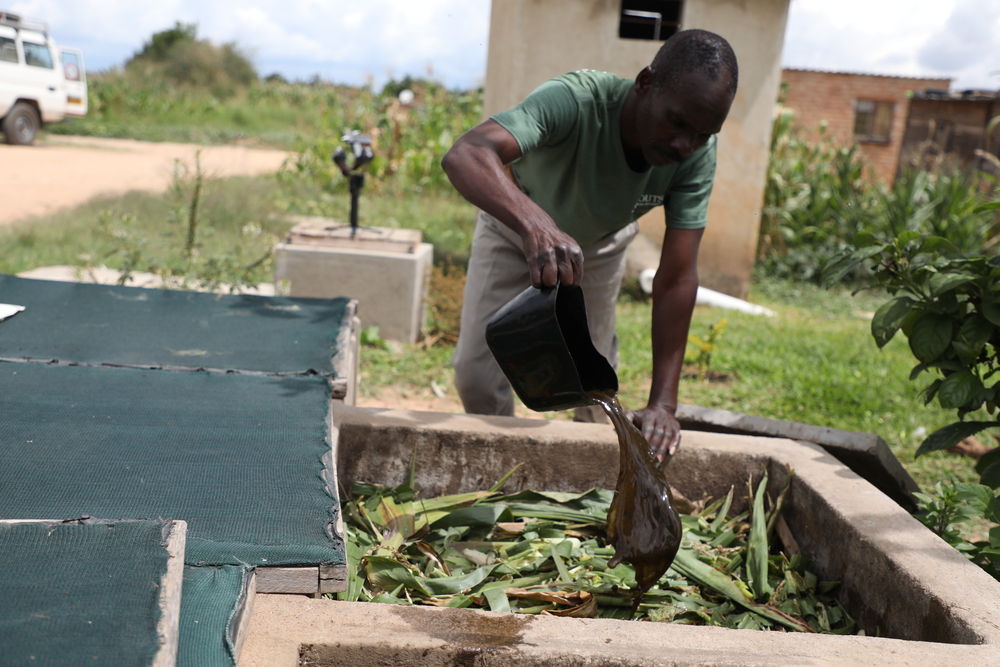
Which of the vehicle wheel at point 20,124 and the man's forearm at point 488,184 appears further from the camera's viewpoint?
the vehicle wheel at point 20,124

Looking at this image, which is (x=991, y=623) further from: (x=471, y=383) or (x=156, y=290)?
(x=156, y=290)

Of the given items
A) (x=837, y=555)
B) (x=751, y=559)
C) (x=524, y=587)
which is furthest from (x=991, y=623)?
(x=524, y=587)

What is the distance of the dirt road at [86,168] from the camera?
1053 cm

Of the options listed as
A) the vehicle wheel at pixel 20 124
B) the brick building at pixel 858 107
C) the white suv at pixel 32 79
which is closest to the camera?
the white suv at pixel 32 79

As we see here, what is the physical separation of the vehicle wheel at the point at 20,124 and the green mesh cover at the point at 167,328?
1453 centimetres

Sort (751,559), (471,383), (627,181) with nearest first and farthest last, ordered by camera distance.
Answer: (751,559) → (627,181) → (471,383)

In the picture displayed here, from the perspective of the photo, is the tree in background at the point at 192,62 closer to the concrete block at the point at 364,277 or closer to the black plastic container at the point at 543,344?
the concrete block at the point at 364,277

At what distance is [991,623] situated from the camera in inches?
70.6

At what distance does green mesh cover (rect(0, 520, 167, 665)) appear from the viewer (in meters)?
1.24

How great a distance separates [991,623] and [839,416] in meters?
3.35

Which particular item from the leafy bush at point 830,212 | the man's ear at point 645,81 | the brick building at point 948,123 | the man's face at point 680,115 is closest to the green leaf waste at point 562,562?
the man's face at point 680,115

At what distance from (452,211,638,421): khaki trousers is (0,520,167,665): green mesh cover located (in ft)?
5.39

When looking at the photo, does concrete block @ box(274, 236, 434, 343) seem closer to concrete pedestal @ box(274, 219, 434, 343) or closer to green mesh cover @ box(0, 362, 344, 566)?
concrete pedestal @ box(274, 219, 434, 343)

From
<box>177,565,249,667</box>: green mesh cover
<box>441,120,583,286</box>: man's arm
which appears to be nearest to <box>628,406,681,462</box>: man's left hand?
<box>441,120,583,286</box>: man's arm
